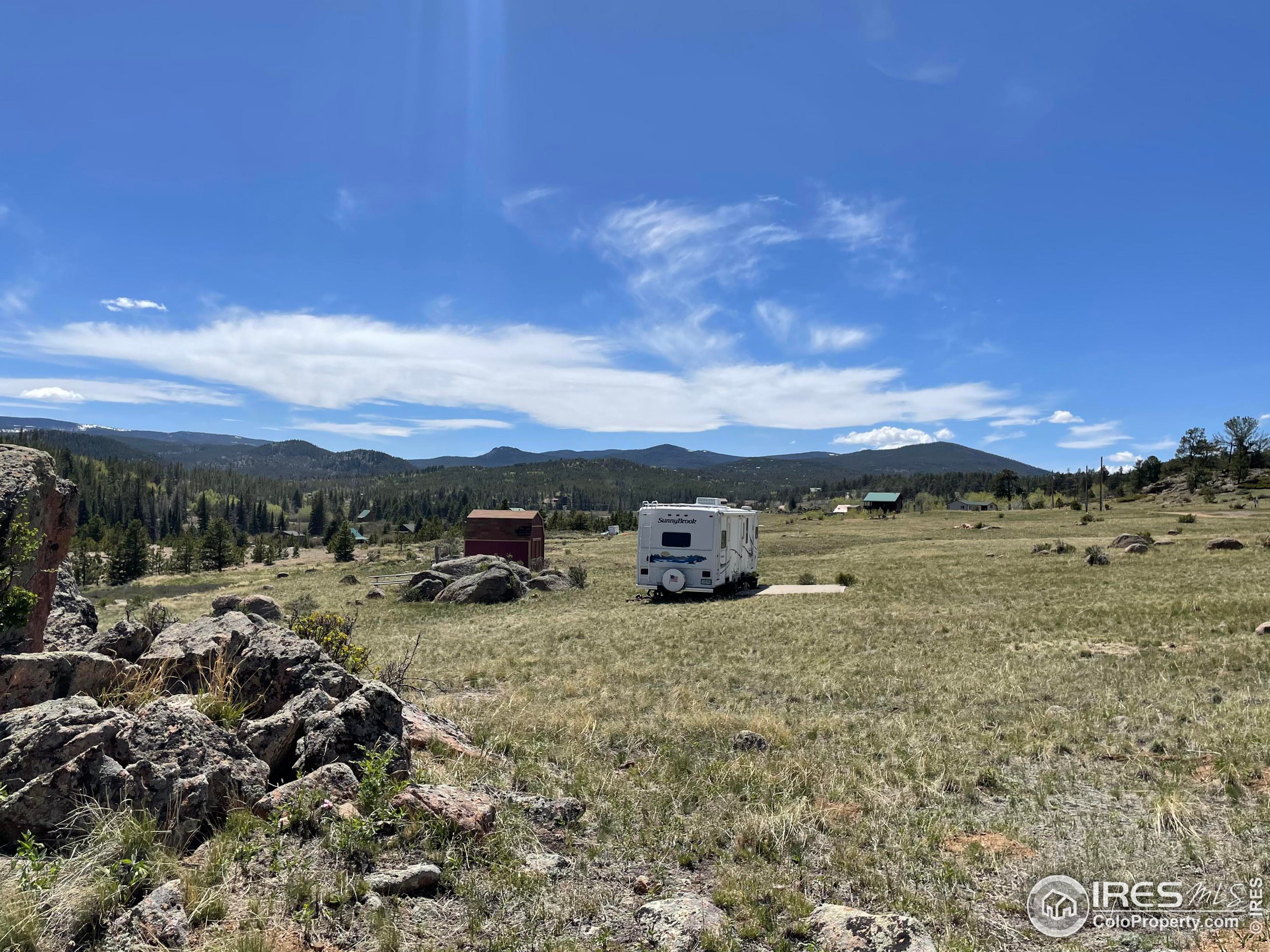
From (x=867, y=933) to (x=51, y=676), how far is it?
6.54 metres

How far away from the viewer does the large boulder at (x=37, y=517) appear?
6188mm

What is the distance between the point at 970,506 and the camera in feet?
361

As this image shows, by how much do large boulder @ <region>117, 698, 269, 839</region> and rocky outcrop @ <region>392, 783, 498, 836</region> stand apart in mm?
1219

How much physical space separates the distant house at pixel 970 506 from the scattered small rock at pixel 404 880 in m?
106

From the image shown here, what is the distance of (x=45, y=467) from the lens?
7.14 m

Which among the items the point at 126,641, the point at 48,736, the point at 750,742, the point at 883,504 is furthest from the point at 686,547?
the point at 883,504

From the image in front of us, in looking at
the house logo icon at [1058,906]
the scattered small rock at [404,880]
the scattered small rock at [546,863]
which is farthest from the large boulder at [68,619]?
the house logo icon at [1058,906]

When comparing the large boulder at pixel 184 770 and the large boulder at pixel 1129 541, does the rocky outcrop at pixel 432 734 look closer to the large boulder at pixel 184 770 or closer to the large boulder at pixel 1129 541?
the large boulder at pixel 184 770

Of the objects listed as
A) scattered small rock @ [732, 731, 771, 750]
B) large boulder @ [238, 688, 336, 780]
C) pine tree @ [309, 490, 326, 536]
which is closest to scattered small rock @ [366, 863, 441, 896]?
large boulder @ [238, 688, 336, 780]

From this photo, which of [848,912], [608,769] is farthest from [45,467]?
[848,912]

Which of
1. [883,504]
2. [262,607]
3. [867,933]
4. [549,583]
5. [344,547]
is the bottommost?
[344,547]

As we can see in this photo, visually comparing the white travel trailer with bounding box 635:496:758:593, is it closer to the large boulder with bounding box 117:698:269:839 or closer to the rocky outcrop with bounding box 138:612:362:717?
the rocky outcrop with bounding box 138:612:362:717

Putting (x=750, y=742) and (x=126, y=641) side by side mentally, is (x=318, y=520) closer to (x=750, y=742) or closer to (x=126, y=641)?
(x=126, y=641)

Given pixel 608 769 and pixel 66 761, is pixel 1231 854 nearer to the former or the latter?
pixel 608 769
